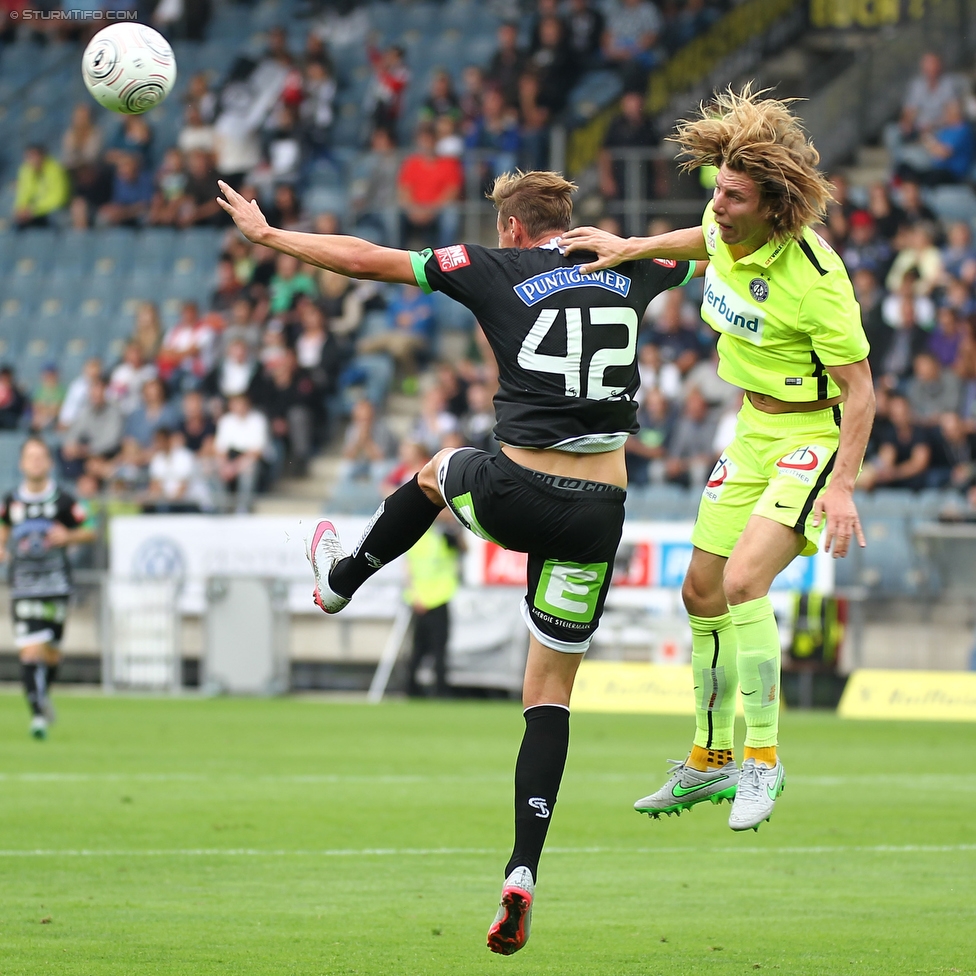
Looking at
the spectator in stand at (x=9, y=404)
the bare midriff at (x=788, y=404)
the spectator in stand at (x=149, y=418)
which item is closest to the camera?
the bare midriff at (x=788, y=404)

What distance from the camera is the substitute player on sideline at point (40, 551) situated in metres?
15.3

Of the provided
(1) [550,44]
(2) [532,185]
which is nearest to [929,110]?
(1) [550,44]

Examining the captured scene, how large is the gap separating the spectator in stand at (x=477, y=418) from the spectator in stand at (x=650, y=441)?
1.54 m

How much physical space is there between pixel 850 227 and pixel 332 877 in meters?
14.3

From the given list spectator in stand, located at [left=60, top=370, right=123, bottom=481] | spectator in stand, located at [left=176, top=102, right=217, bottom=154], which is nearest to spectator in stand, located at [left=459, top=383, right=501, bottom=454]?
spectator in stand, located at [left=60, top=370, right=123, bottom=481]

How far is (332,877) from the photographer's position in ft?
28.8

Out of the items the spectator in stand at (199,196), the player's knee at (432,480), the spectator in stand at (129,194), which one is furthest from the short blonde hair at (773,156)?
the spectator in stand at (129,194)

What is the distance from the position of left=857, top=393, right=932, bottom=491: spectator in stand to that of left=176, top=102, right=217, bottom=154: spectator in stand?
1107cm

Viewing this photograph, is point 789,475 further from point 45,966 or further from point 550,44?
point 550,44

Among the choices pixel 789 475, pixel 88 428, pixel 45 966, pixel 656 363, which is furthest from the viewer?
pixel 88 428

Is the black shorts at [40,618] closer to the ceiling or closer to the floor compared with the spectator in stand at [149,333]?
closer to the floor

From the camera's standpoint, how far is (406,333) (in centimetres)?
2292

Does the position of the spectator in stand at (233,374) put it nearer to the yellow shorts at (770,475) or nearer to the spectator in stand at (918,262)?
the spectator in stand at (918,262)

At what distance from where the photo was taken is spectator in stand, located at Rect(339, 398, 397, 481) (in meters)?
21.2
